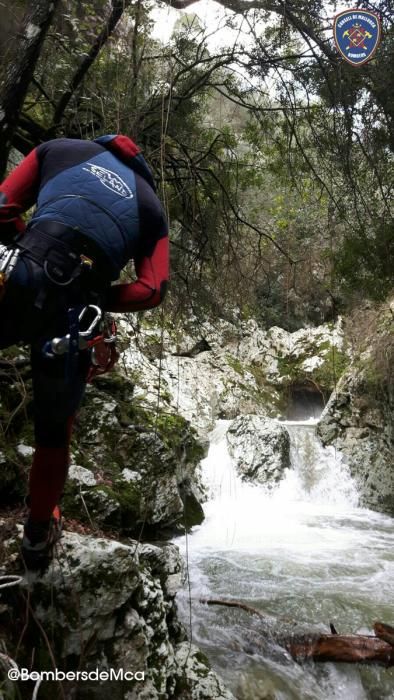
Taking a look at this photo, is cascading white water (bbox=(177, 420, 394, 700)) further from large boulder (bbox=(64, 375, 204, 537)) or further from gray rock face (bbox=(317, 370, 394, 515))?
large boulder (bbox=(64, 375, 204, 537))

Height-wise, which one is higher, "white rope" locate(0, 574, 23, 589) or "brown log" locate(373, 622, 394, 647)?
"white rope" locate(0, 574, 23, 589)

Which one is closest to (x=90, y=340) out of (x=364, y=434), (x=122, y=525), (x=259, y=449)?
(x=122, y=525)

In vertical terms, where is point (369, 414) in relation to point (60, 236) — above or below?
below

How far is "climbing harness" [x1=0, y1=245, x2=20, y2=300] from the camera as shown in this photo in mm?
1537

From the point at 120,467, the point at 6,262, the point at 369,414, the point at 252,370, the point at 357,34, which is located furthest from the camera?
the point at 252,370

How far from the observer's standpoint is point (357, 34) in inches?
116

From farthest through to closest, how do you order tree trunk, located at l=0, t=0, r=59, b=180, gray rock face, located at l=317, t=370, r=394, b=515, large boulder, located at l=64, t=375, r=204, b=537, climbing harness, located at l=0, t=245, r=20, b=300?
gray rock face, located at l=317, t=370, r=394, b=515
large boulder, located at l=64, t=375, r=204, b=537
tree trunk, located at l=0, t=0, r=59, b=180
climbing harness, located at l=0, t=245, r=20, b=300

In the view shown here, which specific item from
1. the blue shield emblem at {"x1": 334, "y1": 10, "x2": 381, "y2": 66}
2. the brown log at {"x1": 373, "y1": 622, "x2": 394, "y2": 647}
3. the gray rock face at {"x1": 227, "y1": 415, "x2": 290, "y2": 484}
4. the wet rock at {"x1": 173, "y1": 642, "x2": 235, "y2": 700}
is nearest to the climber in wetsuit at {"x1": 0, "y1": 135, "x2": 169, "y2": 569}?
the wet rock at {"x1": 173, "y1": 642, "x2": 235, "y2": 700}

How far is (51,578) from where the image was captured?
188 cm

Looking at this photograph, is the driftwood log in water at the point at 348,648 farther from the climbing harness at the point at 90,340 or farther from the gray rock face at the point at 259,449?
the gray rock face at the point at 259,449

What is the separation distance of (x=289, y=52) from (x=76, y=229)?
8.93 ft

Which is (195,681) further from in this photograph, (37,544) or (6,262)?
(6,262)

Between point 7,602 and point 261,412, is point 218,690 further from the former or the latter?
point 261,412

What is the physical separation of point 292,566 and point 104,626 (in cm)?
405
